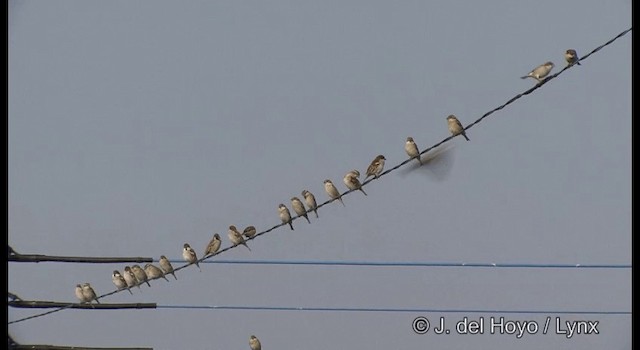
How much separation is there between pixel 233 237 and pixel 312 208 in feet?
2.74

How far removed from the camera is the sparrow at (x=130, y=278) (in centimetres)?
1745

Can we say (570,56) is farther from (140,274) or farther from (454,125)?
(140,274)

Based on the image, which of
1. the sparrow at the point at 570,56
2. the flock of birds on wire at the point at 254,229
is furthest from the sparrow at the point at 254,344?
the sparrow at the point at 570,56

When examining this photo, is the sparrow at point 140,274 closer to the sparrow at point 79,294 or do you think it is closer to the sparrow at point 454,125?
the sparrow at point 79,294

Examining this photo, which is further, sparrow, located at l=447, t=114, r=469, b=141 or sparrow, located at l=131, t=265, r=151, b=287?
sparrow, located at l=131, t=265, r=151, b=287

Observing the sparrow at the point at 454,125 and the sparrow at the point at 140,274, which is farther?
the sparrow at the point at 140,274

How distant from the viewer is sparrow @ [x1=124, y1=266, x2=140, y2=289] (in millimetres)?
17453

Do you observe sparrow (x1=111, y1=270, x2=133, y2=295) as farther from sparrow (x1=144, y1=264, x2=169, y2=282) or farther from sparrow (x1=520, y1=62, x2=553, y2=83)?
sparrow (x1=520, y1=62, x2=553, y2=83)

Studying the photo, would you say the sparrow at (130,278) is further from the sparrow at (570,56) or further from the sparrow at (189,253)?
the sparrow at (570,56)

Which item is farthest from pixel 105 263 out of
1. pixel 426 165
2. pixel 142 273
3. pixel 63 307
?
pixel 142 273

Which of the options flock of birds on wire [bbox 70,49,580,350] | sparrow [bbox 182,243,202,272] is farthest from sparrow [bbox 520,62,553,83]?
sparrow [bbox 182,243,202,272]
